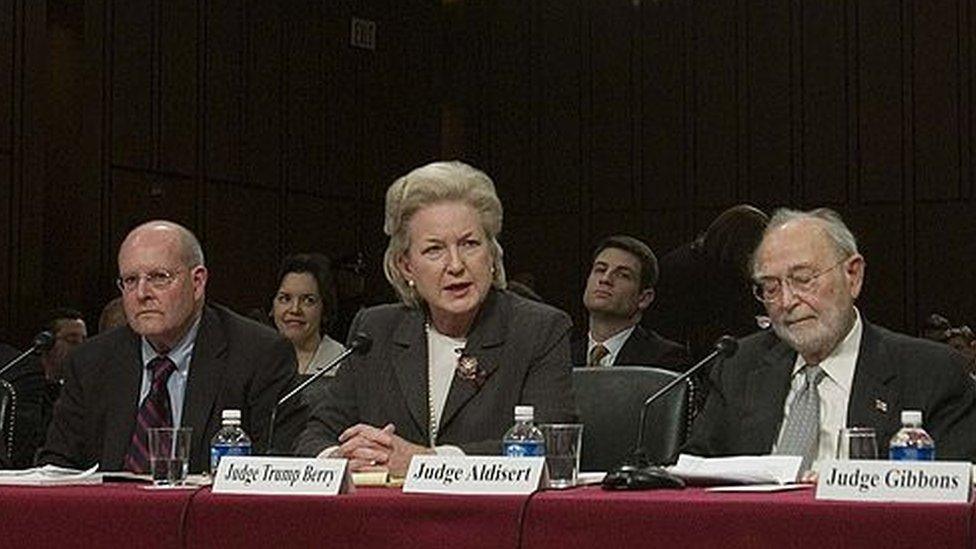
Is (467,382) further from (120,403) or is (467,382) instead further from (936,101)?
(936,101)

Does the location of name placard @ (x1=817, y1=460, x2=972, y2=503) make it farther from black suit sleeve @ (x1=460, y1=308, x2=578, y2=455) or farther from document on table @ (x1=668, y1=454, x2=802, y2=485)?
black suit sleeve @ (x1=460, y1=308, x2=578, y2=455)

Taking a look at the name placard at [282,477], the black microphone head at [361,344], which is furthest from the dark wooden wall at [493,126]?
the name placard at [282,477]

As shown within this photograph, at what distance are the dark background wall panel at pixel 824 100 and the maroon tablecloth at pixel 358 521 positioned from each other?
29.4 feet

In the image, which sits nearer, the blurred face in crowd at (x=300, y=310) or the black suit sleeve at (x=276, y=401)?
the black suit sleeve at (x=276, y=401)

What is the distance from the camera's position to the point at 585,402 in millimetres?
4559

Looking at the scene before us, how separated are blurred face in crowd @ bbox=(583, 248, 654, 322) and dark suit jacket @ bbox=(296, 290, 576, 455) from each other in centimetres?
259

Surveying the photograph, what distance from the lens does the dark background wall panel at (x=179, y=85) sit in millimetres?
10523

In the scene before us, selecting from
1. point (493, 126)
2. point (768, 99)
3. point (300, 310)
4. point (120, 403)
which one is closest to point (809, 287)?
point (120, 403)

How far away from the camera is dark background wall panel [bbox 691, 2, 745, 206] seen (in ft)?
39.1

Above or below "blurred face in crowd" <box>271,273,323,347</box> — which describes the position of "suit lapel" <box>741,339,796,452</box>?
below

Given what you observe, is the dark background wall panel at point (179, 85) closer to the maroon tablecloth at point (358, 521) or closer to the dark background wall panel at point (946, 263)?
the dark background wall panel at point (946, 263)

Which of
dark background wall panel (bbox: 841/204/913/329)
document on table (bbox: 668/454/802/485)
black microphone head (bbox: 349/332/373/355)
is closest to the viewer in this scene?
document on table (bbox: 668/454/802/485)

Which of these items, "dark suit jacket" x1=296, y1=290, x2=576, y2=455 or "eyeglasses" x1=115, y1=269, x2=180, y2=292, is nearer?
"dark suit jacket" x1=296, y1=290, x2=576, y2=455

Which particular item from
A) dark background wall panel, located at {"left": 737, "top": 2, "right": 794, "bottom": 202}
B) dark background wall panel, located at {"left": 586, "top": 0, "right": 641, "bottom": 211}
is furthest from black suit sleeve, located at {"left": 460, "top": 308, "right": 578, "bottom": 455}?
dark background wall panel, located at {"left": 586, "top": 0, "right": 641, "bottom": 211}
